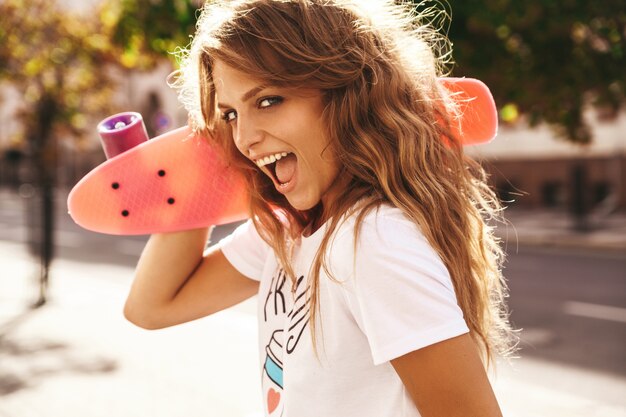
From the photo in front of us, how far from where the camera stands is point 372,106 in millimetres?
1268

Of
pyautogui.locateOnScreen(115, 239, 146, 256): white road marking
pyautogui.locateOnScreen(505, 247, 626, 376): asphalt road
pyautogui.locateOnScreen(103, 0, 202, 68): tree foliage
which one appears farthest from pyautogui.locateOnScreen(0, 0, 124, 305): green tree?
pyautogui.locateOnScreen(505, 247, 626, 376): asphalt road

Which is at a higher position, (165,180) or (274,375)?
(165,180)

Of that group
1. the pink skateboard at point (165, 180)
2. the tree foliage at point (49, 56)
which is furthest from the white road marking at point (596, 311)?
the tree foliage at point (49, 56)

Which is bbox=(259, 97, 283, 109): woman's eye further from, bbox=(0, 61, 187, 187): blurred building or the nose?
bbox=(0, 61, 187, 187): blurred building

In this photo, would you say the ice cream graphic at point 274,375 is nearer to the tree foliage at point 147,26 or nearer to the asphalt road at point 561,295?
the asphalt road at point 561,295

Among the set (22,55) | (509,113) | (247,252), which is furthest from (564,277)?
(22,55)

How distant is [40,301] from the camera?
265 inches

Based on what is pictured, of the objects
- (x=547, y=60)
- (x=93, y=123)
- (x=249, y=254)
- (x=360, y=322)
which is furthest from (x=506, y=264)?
(x=93, y=123)

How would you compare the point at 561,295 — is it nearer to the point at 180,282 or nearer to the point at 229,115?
the point at 180,282

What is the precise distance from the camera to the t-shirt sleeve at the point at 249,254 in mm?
1663

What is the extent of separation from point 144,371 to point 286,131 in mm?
3471

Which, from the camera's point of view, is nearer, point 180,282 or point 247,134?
point 247,134

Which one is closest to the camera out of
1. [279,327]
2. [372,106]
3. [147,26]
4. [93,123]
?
[372,106]

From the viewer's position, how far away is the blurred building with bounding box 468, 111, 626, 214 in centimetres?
1848
